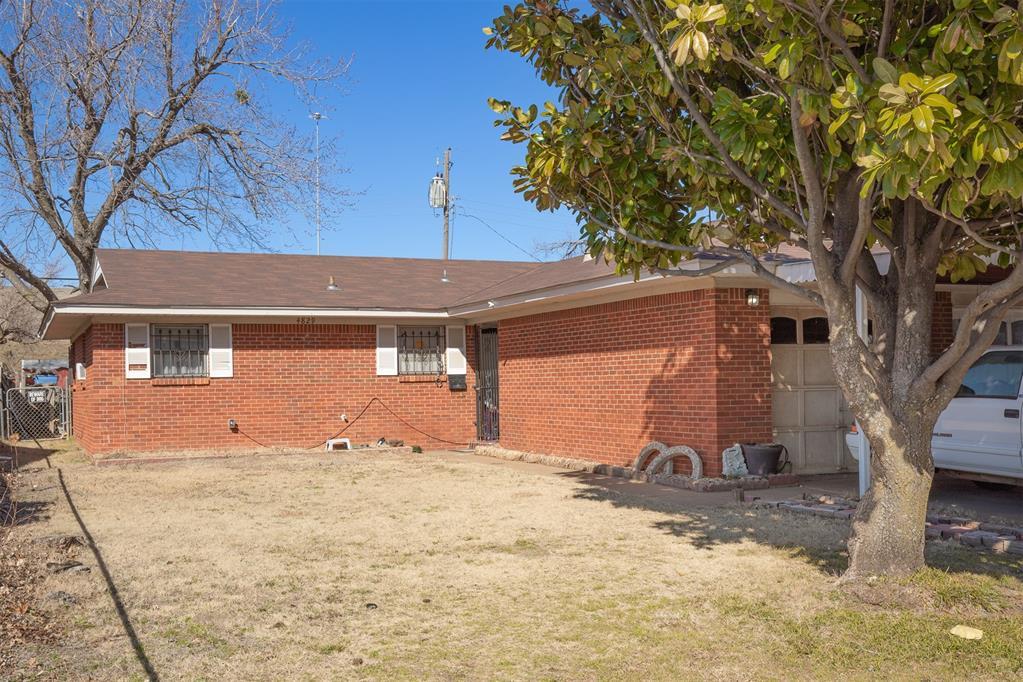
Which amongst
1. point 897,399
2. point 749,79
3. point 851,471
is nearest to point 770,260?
point 851,471

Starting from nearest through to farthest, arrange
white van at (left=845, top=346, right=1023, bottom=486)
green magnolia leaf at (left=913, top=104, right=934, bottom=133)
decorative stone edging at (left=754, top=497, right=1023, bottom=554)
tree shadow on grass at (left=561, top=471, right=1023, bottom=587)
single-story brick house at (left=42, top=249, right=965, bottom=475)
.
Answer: green magnolia leaf at (left=913, top=104, right=934, bottom=133) → tree shadow on grass at (left=561, top=471, right=1023, bottom=587) → decorative stone edging at (left=754, top=497, right=1023, bottom=554) → white van at (left=845, top=346, right=1023, bottom=486) → single-story brick house at (left=42, top=249, right=965, bottom=475)

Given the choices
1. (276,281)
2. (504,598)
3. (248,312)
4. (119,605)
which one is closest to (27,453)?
(248,312)

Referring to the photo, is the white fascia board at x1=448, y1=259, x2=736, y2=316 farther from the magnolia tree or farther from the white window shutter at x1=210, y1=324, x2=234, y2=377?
the white window shutter at x1=210, y1=324, x2=234, y2=377

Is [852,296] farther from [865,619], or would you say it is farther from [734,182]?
[865,619]

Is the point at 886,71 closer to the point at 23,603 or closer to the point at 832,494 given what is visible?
the point at 23,603

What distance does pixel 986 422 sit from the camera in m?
9.32

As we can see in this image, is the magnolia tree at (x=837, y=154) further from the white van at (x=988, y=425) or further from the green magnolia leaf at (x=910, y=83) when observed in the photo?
the white van at (x=988, y=425)

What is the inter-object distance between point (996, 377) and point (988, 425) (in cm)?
53

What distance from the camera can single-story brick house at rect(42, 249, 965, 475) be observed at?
12156mm

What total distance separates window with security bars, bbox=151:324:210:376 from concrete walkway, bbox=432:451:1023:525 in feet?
26.6

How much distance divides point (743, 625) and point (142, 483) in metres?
10.1

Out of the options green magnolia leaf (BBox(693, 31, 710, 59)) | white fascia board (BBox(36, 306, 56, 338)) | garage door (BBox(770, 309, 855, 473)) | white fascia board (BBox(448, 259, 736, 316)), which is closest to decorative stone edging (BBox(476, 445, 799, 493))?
Answer: garage door (BBox(770, 309, 855, 473))

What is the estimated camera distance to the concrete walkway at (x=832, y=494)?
9.36 m

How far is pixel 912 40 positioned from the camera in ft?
19.1
